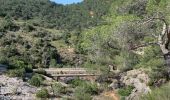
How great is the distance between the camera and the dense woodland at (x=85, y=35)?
1541cm

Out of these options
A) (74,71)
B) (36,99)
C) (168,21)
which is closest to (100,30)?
(168,21)

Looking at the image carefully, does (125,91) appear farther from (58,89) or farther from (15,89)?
(15,89)

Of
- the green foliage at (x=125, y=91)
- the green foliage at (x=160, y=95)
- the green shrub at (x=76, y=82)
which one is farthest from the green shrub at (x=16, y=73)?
the green foliage at (x=160, y=95)

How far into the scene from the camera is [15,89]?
29.8m

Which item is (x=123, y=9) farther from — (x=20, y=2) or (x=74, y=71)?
(x=20, y=2)

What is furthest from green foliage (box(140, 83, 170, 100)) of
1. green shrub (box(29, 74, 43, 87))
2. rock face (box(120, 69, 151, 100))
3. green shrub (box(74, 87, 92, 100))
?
green shrub (box(29, 74, 43, 87))

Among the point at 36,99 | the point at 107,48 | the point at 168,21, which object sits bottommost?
the point at 36,99

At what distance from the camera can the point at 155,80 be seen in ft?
94.3

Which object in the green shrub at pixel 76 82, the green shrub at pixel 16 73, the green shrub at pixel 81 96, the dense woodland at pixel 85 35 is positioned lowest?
the green shrub at pixel 76 82

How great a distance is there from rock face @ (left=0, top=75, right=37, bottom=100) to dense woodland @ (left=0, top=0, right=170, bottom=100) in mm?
1621

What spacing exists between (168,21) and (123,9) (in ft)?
5.96

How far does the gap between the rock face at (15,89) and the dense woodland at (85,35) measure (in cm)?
162

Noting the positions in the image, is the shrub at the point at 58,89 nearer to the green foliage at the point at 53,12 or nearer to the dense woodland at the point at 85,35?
the dense woodland at the point at 85,35

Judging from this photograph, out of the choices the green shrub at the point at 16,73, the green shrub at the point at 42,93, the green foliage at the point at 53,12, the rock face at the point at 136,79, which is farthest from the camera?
the green foliage at the point at 53,12
